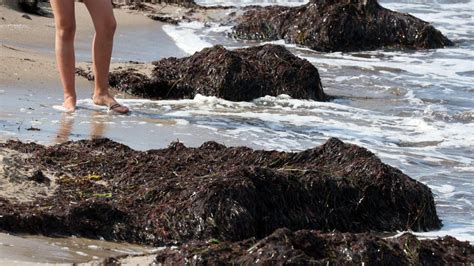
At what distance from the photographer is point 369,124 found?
317 inches

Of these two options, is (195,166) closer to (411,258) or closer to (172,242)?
(172,242)

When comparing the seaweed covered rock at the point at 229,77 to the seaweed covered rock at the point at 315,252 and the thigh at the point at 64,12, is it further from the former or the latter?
the seaweed covered rock at the point at 315,252

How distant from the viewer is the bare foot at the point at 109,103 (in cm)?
734

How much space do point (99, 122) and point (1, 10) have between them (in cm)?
465

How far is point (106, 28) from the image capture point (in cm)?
707

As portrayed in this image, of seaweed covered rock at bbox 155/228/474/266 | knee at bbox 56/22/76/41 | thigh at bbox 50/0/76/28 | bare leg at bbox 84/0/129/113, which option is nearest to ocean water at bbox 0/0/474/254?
bare leg at bbox 84/0/129/113

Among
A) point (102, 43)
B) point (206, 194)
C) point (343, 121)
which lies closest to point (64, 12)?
point (102, 43)

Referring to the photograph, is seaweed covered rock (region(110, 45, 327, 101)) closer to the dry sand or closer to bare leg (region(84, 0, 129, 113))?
the dry sand

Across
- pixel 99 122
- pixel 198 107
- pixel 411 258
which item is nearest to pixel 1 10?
pixel 198 107

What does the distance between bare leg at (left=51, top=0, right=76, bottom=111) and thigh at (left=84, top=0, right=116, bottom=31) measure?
0.42ft

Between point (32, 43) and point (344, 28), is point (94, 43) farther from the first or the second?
point (344, 28)

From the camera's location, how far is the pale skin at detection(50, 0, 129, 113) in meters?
6.96

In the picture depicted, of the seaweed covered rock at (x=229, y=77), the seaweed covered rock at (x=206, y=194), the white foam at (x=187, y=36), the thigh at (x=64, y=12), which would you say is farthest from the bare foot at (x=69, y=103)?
the white foam at (x=187, y=36)

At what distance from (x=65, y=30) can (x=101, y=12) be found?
28cm
